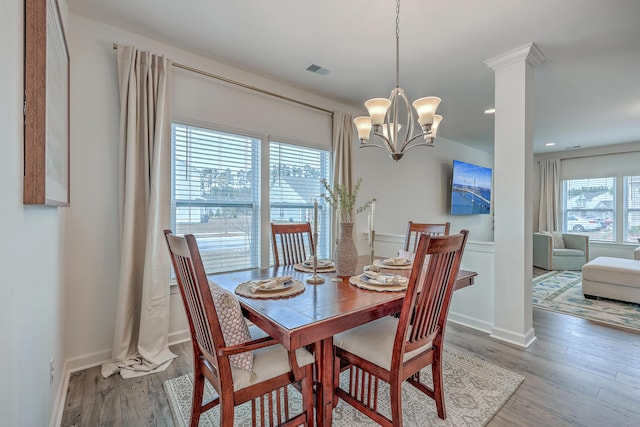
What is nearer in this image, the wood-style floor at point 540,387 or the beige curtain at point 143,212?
the wood-style floor at point 540,387

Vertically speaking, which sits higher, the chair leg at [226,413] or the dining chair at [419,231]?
the dining chair at [419,231]

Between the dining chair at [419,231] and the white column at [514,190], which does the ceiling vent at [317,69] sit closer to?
the white column at [514,190]

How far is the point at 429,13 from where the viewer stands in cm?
215

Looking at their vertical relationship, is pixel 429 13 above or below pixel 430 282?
above

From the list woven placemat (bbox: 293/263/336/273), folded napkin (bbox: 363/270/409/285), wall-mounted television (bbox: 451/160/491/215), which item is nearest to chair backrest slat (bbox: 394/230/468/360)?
folded napkin (bbox: 363/270/409/285)

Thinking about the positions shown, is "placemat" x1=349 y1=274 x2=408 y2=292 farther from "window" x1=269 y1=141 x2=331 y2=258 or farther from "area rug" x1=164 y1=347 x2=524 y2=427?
"window" x1=269 y1=141 x2=331 y2=258

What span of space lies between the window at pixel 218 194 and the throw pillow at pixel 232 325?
1621 millimetres

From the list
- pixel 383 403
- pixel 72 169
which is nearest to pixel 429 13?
pixel 383 403

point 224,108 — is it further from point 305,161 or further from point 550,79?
point 550,79

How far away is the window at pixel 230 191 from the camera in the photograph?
109 inches

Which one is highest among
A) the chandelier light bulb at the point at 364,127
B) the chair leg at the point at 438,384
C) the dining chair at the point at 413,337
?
the chandelier light bulb at the point at 364,127

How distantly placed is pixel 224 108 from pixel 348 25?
4.60 ft

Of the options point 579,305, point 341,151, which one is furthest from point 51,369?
point 579,305

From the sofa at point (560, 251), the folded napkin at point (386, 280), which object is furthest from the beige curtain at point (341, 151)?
the sofa at point (560, 251)
